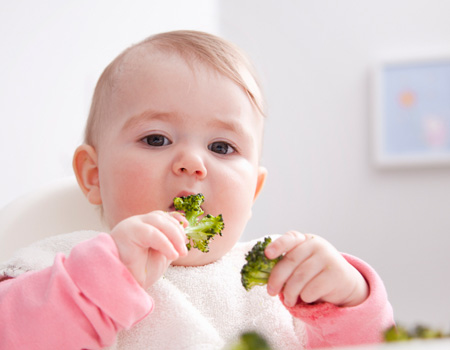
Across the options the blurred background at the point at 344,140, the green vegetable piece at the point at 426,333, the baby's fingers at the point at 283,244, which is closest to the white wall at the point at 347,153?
the blurred background at the point at 344,140

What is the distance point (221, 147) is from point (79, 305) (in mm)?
446

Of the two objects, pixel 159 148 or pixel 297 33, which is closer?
pixel 159 148

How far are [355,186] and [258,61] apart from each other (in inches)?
38.0

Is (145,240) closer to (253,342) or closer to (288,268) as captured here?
(288,268)

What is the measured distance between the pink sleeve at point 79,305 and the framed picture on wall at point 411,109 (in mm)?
2569

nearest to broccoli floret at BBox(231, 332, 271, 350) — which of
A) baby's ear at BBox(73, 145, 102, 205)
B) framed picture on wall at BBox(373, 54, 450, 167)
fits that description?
baby's ear at BBox(73, 145, 102, 205)

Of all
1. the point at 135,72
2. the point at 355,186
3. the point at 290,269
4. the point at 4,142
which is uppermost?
the point at 135,72

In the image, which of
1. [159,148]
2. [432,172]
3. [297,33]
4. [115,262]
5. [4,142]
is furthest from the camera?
[297,33]

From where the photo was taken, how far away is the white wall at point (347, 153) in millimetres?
3061

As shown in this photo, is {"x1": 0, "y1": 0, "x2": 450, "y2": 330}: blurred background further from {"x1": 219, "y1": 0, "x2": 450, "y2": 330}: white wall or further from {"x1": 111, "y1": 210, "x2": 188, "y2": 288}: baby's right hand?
{"x1": 111, "y1": 210, "x2": 188, "y2": 288}: baby's right hand

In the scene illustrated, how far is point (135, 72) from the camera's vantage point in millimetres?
1058

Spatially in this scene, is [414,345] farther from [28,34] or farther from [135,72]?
[28,34]

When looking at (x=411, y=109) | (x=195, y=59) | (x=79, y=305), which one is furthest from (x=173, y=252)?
(x=411, y=109)

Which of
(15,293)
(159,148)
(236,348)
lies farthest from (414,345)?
(159,148)
